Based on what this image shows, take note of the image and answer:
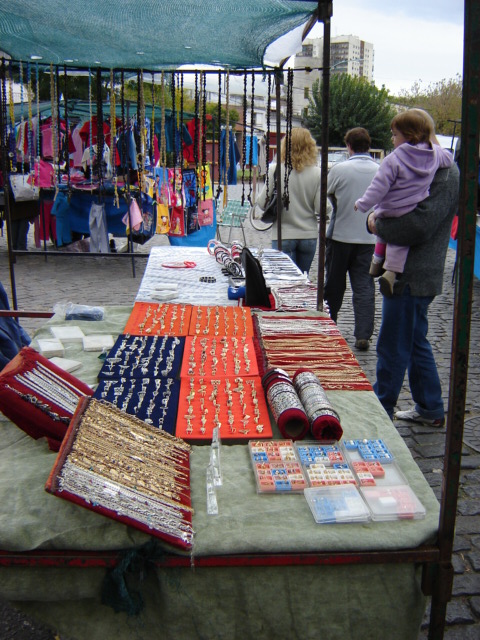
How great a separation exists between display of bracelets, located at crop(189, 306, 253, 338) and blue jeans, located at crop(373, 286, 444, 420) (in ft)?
2.46

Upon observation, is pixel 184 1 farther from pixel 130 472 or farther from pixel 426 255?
pixel 130 472

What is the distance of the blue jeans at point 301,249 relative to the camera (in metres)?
5.37

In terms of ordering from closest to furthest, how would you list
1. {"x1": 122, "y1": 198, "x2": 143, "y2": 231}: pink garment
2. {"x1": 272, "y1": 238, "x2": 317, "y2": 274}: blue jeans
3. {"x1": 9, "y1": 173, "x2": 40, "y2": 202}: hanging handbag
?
{"x1": 272, "y1": 238, "x2": 317, "y2": 274}: blue jeans < {"x1": 122, "y1": 198, "x2": 143, "y2": 231}: pink garment < {"x1": 9, "y1": 173, "x2": 40, "y2": 202}: hanging handbag

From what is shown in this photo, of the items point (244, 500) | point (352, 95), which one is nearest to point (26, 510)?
point (244, 500)

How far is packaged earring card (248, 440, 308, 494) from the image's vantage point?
1663 mm

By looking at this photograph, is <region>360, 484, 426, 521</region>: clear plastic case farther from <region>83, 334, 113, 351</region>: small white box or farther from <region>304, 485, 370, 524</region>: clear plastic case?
<region>83, 334, 113, 351</region>: small white box

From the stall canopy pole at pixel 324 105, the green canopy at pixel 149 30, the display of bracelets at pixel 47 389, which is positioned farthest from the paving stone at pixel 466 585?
the green canopy at pixel 149 30

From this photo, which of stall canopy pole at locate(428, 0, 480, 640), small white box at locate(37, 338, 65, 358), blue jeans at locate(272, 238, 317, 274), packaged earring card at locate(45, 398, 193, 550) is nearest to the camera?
stall canopy pole at locate(428, 0, 480, 640)

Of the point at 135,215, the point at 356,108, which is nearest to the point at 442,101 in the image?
the point at 356,108

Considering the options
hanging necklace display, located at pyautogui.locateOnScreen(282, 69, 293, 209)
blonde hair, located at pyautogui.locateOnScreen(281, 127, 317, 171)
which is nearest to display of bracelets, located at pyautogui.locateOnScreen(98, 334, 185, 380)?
hanging necklace display, located at pyautogui.locateOnScreen(282, 69, 293, 209)

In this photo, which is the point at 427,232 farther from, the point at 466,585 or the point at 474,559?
the point at 466,585

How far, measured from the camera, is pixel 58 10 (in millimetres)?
3643

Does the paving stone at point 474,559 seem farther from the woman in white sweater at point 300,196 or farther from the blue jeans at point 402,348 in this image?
the woman in white sweater at point 300,196

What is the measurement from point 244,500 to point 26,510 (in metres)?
0.58
